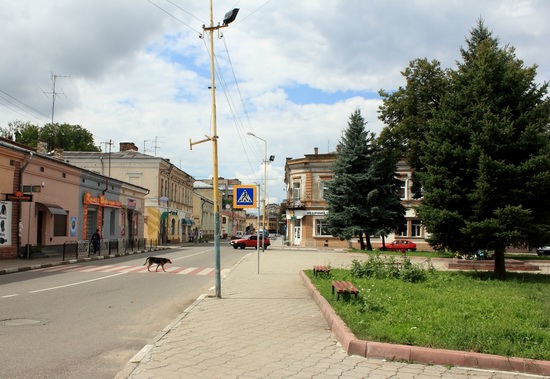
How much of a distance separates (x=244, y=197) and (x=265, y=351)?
29.7 feet

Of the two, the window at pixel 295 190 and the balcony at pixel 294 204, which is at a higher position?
the window at pixel 295 190

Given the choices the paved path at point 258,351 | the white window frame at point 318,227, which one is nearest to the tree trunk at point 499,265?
the paved path at point 258,351

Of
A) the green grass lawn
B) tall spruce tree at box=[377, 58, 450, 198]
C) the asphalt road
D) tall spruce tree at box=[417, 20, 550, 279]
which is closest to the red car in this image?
tall spruce tree at box=[377, 58, 450, 198]

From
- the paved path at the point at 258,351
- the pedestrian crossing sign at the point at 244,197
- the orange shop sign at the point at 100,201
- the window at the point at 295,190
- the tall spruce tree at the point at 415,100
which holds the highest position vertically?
the tall spruce tree at the point at 415,100

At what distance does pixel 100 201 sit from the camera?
35.3m

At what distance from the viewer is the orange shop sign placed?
33.1 m

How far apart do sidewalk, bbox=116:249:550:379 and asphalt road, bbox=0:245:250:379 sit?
21.5 inches

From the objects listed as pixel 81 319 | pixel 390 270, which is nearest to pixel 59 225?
pixel 390 270

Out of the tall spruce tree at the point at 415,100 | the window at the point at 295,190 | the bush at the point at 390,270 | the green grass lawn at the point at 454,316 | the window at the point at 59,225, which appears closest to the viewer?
the green grass lawn at the point at 454,316

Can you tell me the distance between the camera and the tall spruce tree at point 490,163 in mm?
14750

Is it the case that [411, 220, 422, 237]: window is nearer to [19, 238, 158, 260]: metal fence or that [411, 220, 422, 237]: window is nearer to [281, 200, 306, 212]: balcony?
[281, 200, 306, 212]: balcony

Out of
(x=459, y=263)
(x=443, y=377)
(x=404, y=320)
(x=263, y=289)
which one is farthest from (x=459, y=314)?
(x=459, y=263)

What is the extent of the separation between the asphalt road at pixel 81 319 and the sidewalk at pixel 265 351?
1.79 ft

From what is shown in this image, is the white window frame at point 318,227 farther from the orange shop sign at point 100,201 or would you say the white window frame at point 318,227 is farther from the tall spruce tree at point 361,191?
the orange shop sign at point 100,201
